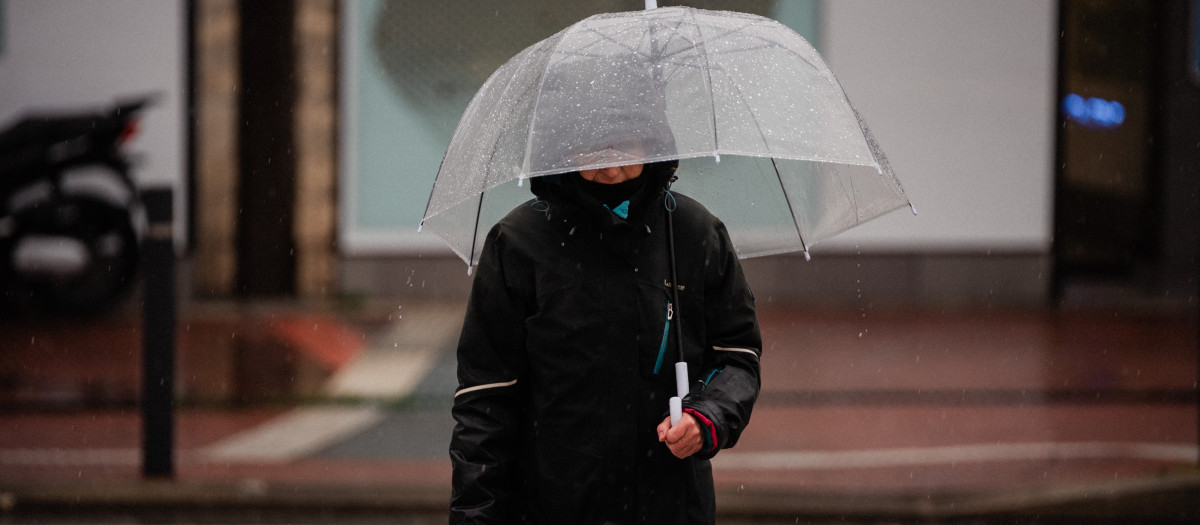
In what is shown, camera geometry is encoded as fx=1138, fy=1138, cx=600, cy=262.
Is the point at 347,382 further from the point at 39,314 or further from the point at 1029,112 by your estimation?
the point at 1029,112

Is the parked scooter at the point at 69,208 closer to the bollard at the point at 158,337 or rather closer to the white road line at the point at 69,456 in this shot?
the white road line at the point at 69,456

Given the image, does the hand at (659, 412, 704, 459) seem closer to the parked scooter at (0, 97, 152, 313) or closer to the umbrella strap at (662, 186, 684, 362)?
the umbrella strap at (662, 186, 684, 362)

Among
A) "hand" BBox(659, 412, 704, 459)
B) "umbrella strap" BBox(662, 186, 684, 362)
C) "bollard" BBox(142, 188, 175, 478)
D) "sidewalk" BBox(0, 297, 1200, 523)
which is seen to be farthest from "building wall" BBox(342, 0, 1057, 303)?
"hand" BBox(659, 412, 704, 459)

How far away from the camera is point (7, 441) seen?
610cm

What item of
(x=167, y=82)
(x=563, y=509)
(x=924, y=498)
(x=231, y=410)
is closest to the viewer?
(x=563, y=509)

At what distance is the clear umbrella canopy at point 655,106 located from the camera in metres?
2.24

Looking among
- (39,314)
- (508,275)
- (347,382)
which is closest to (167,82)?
(39,314)

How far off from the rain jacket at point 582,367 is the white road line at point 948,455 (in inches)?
134

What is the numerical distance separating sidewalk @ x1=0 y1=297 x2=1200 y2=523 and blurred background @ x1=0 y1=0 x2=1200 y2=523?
6 centimetres

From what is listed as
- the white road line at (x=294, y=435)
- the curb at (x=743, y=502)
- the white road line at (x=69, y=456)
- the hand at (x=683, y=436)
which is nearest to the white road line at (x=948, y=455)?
the curb at (x=743, y=502)

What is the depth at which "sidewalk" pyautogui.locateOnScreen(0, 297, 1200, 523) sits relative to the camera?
199 inches

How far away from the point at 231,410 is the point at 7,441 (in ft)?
4.18

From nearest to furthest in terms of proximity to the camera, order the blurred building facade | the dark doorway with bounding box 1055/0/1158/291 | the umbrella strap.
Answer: the umbrella strap
the blurred building facade
the dark doorway with bounding box 1055/0/1158/291

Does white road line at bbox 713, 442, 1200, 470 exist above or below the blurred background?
below
